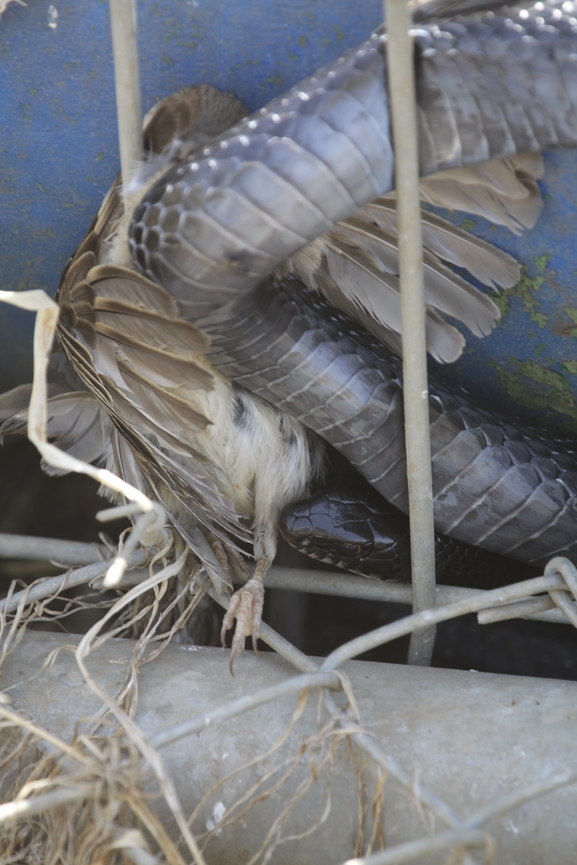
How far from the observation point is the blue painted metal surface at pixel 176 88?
32.1 inches

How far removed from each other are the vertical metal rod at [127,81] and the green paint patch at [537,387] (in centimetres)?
60

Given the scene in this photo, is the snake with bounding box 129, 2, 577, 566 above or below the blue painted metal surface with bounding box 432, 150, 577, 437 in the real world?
above

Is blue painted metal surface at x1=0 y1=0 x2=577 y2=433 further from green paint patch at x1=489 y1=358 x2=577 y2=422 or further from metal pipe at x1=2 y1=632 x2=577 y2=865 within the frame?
metal pipe at x1=2 y1=632 x2=577 y2=865

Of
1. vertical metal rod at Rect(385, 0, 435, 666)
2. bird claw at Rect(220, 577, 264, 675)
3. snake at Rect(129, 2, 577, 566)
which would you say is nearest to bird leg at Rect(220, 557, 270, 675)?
bird claw at Rect(220, 577, 264, 675)

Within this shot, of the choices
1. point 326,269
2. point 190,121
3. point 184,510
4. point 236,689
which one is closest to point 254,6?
point 190,121

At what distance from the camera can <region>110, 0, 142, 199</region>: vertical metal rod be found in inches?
28.8

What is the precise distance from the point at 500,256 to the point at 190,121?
41cm

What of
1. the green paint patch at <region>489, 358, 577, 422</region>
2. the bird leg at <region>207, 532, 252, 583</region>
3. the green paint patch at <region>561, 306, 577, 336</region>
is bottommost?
the bird leg at <region>207, 532, 252, 583</region>

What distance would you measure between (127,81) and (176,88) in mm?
154

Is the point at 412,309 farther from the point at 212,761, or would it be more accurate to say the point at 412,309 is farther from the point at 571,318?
the point at 212,761

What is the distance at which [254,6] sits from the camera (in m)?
0.80

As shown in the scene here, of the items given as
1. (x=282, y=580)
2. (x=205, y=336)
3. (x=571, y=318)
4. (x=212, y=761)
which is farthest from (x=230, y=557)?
(x=571, y=318)

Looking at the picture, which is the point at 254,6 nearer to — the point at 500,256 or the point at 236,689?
the point at 500,256

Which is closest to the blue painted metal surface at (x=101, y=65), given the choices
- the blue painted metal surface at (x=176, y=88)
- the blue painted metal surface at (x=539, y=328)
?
the blue painted metal surface at (x=176, y=88)
